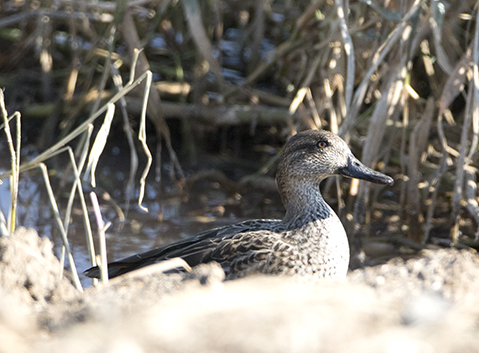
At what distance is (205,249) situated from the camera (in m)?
2.81

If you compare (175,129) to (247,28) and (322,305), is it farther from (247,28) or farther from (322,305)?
(322,305)

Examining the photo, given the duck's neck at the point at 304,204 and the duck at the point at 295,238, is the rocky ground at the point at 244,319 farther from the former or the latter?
the duck's neck at the point at 304,204

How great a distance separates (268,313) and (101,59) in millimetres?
4392

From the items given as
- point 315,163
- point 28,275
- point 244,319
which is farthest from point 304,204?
point 244,319

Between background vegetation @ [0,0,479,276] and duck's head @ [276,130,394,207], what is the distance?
1.28 feet

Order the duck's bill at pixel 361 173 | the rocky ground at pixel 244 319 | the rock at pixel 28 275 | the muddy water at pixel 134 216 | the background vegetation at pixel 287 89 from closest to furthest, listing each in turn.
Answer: the rocky ground at pixel 244 319
the rock at pixel 28 275
the duck's bill at pixel 361 173
the background vegetation at pixel 287 89
the muddy water at pixel 134 216

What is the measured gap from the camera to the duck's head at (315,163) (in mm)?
3006

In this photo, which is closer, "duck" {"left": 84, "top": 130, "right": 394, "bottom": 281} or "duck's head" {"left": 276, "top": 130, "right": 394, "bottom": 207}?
"duck" {"left": 84, "top": 130, "right": 394, "bottom": 281}

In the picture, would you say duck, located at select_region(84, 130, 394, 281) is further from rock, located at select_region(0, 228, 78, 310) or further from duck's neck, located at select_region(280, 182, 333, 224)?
rock, located at select_region(0, 228, 78, 310)

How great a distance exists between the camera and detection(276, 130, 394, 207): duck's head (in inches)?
118

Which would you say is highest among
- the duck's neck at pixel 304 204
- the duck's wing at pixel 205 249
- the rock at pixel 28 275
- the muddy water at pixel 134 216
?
the rock at pixel 28 275

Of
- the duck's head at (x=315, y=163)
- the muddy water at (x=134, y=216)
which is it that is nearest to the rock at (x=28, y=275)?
the duck's head at (x=315, y=163)

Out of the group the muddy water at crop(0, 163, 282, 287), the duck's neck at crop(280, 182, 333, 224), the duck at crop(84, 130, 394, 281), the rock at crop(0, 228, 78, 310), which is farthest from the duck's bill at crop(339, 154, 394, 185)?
the rock at crop(0, 228, 78, 310)

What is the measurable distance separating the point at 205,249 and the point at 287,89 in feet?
7.72
